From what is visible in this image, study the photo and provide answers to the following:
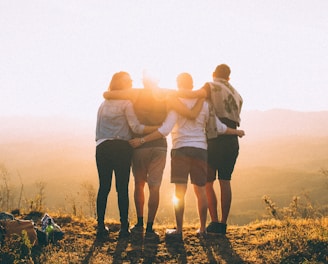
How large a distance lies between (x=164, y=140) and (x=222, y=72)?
4.62 feet

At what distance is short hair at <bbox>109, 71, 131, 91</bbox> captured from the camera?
5.32 meters

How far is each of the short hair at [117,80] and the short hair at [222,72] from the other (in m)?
1.40

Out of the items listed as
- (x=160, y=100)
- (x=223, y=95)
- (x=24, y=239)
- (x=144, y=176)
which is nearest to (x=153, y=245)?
(x=144, y=176)

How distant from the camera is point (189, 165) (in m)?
5.09

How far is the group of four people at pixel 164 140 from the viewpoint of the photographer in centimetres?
507

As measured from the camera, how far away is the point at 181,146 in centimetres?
505

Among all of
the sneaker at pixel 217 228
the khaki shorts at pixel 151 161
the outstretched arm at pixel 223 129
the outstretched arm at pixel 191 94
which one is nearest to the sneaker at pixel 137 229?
the khaki shorts at pixel 151 161

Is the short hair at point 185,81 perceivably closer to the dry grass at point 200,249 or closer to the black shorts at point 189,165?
the black shorts at point 189,165

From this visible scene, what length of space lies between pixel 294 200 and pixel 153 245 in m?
2.59

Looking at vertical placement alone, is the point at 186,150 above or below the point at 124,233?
above

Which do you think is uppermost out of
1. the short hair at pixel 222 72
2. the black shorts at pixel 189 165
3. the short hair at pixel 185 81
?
the short hair at pixel 222 72

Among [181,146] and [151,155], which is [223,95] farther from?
[151,155]

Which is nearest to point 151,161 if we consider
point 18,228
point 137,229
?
point 137,229

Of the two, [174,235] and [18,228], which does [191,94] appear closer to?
[174,235]
